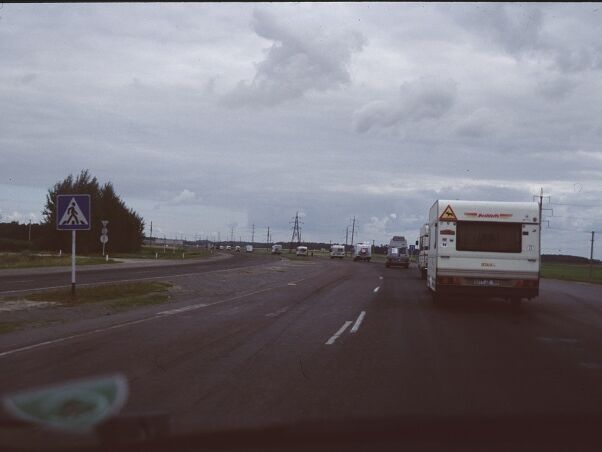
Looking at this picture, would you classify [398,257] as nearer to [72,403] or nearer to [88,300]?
[88,300]

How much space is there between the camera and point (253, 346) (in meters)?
11.2

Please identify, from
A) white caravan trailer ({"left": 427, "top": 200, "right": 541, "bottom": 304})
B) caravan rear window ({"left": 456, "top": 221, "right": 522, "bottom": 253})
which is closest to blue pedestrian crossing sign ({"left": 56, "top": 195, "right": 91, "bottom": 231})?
white caravan trailer ({"left": 427, "top": 200, "right": 541, "bottom": 304})

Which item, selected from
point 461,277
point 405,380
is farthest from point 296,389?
point 461,277

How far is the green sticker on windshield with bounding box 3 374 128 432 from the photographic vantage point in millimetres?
6281

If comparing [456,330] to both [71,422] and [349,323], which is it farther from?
[71,422]

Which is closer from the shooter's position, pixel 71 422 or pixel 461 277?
pixel 71 422

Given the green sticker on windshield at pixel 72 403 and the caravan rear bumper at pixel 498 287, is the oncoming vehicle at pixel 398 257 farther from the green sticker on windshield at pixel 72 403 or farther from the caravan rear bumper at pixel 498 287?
the green sticker on windshield at pixel 72 403

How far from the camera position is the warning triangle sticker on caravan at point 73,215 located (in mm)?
19016

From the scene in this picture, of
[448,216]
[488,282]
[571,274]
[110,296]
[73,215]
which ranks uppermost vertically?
[448,216]

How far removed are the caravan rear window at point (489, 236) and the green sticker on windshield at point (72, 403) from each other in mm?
12088

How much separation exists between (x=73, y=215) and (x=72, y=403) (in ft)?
42.5

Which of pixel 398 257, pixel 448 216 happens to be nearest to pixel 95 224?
pixel 398 257

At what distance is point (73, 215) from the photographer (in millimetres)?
19062

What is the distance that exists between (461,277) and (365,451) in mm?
13005
